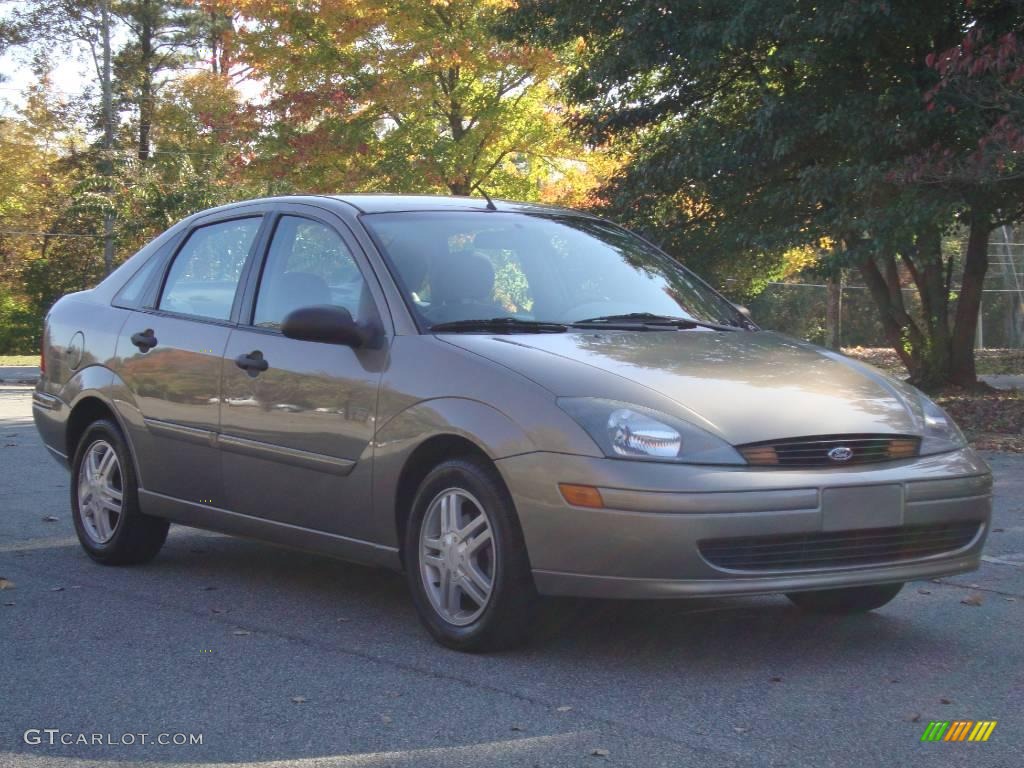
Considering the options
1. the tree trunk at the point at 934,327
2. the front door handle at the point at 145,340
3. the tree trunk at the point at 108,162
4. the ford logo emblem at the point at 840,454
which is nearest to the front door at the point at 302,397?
the front door handle at the point at 145,340

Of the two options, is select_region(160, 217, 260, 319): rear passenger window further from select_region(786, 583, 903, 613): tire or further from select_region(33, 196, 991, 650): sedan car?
select_region(786, 583, 903, 613): tire

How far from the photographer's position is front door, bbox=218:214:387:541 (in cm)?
531

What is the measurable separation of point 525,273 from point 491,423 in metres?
1.20

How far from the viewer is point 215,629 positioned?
5371 millimetres

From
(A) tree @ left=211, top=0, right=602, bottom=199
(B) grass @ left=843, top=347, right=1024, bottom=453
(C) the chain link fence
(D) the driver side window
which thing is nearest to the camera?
(D) the driver side window

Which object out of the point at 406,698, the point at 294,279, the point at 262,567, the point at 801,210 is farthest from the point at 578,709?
the point at 801,210

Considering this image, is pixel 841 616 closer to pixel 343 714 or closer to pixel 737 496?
pixel 737 496

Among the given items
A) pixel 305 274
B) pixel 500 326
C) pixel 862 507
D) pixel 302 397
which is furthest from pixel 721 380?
pixel 305 274

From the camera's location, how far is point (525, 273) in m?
5.76

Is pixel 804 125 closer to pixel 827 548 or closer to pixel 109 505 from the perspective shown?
pixel 109 505

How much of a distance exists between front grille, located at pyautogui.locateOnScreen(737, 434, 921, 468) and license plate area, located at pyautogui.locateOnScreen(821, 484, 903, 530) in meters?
0.11

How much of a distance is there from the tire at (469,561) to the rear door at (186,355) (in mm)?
1370

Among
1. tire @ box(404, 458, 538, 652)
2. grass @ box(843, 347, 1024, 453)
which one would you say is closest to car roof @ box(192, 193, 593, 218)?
tire @ box(404, 458, 538, 652)

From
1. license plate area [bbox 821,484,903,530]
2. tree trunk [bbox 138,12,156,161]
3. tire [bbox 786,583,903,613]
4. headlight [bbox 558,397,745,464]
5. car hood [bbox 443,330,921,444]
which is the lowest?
tire [bbox 786,583,903,613]
